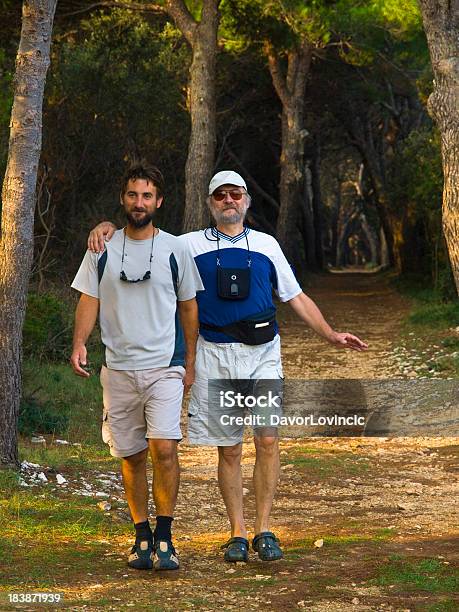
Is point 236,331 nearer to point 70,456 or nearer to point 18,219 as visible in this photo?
point 18,219

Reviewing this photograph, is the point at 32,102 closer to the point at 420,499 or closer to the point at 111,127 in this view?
the point at 420,499

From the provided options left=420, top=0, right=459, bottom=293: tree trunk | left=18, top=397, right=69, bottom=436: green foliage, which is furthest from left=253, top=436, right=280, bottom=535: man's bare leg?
left=18, top=397, right=69, bottom=436: green foliage

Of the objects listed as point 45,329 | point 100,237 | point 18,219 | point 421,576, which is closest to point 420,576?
point 421,576

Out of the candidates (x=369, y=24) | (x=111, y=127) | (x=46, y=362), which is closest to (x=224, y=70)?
(x=369, y=24)

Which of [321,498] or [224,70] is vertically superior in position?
[224,70]

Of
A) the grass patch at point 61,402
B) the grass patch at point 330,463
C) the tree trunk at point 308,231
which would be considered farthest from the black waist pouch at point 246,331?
the tree trunk at point 308,231

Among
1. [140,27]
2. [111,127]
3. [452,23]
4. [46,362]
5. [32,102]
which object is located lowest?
[46,362]

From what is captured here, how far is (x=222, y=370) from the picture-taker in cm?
615

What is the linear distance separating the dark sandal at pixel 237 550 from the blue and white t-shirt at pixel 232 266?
1.05m

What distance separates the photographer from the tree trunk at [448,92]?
9492 millimetres

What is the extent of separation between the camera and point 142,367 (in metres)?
5.86

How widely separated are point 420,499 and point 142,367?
3.13 m

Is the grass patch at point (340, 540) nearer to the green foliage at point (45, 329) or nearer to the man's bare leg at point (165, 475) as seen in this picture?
the man's bare leg at point (165, 475)

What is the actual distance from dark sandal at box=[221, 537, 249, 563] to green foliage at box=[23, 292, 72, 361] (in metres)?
7.82
